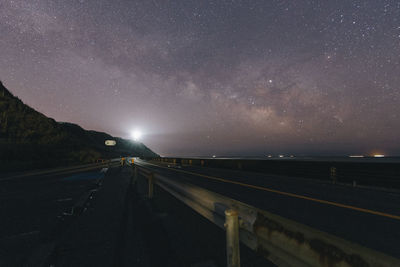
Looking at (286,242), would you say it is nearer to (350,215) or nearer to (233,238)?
(233,238)

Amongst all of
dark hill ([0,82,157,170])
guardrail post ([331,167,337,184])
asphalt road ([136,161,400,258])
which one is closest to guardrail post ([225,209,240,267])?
asphalt road ([136,161,400,258])

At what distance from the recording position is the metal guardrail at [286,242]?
953 millimetres

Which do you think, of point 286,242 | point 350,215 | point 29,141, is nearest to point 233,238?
point 286,242

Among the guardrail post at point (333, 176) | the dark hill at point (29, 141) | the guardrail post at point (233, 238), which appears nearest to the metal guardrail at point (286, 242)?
the guardrail post at point (233, 238)

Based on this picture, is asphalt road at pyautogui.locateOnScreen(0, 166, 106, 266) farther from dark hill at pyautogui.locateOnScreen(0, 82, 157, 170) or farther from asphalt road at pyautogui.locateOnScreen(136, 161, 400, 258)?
dark hill at pyautogui.locateOnScreen(0, 82, 157, 170)

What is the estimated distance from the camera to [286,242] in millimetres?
1402

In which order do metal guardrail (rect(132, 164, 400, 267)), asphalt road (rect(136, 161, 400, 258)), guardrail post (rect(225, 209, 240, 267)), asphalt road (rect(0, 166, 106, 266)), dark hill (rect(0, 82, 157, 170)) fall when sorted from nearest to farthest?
metal guardrail (rect(132, 164, 400, 267)) < guardrail post (rect(225, 209, 240, 267)) < asphalt road (rect(0, 166, 106, 266)) < asphalt road (rect(136, 161, 400, 258)) < dark hill (rect(0, 82, 157, 170))

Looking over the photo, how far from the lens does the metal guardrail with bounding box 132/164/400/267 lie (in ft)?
3.13

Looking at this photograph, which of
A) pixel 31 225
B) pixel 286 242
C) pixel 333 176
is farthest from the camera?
pixel 333 176

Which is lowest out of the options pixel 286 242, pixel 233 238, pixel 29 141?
pixel 233 238

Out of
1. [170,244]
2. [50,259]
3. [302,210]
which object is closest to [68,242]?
[50,259]

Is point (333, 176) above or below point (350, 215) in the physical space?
above

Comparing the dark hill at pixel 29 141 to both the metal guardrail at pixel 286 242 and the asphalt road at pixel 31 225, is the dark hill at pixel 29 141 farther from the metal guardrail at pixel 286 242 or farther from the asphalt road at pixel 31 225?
the metal guardrail at pixel 286 242

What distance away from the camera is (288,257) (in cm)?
144
